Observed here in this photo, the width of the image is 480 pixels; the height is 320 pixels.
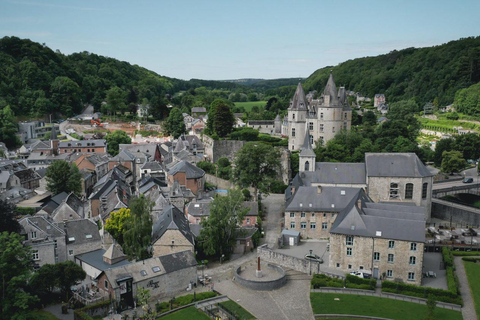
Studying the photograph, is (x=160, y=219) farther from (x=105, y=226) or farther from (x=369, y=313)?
(x=369, y=313)

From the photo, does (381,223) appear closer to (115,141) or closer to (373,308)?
(373,308)

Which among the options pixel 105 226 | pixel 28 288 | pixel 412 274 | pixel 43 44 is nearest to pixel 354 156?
pixel 412 274

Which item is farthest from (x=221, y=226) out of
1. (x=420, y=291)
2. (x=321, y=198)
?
(x=420, y=291)

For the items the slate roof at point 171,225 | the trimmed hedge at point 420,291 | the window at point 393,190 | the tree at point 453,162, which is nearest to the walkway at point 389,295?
the trimmed hedge at point 420,291

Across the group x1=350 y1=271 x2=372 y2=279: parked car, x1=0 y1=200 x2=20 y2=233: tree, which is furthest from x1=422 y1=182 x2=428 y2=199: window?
x1=0 y1=200 x2=20 y2=233: tree

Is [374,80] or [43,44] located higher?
[43,44]

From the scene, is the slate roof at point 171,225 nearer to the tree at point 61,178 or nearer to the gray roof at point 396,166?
the tree at point 61,178
